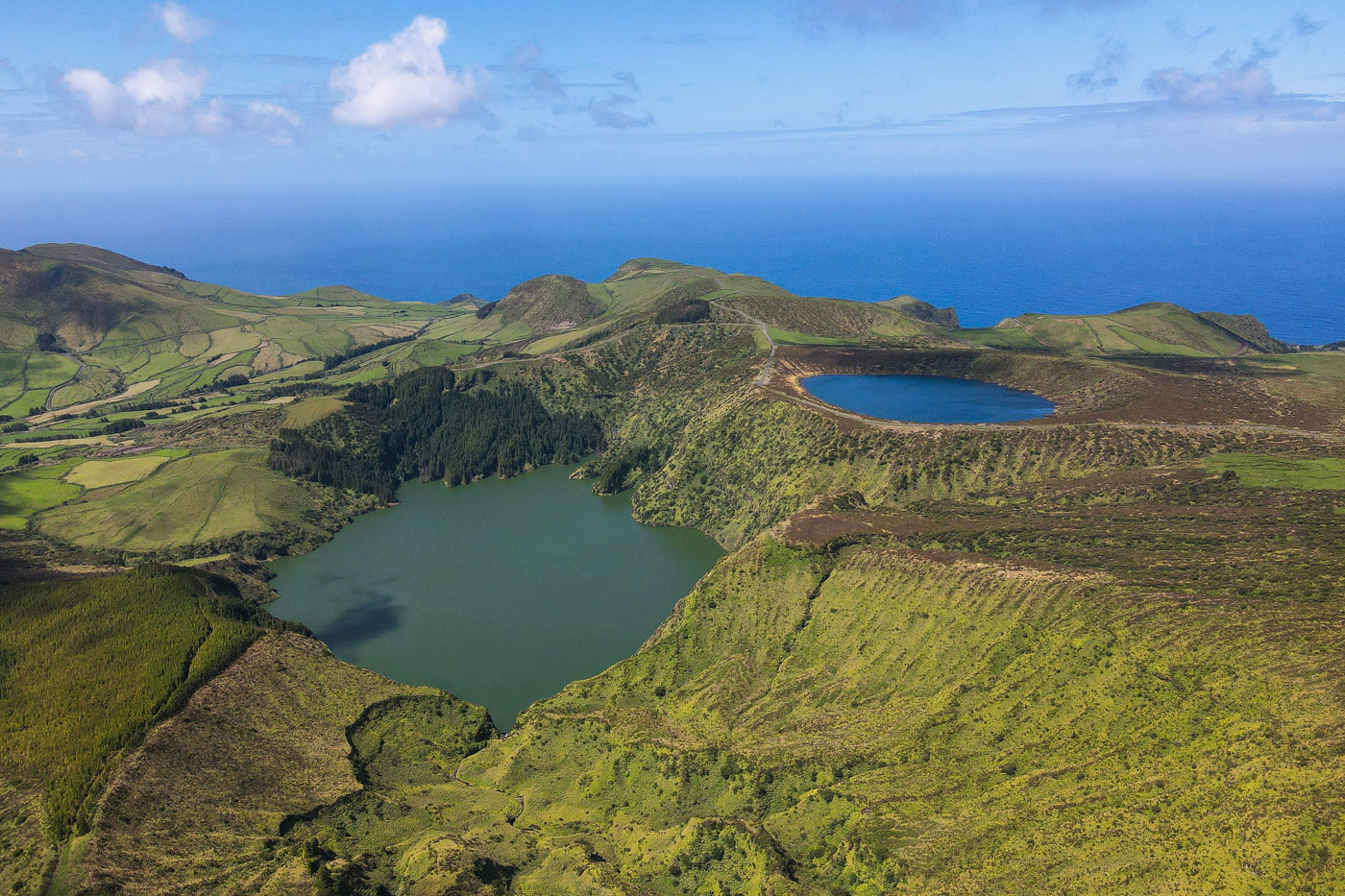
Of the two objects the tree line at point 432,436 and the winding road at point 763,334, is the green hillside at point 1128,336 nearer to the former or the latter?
the winding road at point 763,334

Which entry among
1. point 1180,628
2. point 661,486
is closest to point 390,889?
point 1180,628

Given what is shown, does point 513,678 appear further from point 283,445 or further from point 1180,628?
point 283,445

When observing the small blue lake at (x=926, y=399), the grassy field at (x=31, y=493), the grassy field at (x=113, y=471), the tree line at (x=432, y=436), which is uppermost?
the small blue lake at (x=926, y=399)

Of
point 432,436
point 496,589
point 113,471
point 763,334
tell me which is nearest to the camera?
point 496,589

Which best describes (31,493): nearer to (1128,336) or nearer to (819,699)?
(819,699)

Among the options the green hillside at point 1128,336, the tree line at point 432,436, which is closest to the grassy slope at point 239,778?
the tree line at point 432,436

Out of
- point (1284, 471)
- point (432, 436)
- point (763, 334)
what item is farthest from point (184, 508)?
point (1284, 471)

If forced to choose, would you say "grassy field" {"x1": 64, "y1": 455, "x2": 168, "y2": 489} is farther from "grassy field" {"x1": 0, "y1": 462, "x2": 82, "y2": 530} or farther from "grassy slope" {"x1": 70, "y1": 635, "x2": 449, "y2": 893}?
"grassy slope" {"x1": 70, "y1": 635, "x2": 449, "y2": 893}
